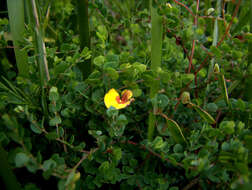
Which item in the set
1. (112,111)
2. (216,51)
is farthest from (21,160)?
(216,51)

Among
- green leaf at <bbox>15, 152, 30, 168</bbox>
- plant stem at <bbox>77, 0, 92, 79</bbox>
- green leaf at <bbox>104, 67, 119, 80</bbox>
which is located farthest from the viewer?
plant stem at <bbox>77, 0, 92, 79</bbox>

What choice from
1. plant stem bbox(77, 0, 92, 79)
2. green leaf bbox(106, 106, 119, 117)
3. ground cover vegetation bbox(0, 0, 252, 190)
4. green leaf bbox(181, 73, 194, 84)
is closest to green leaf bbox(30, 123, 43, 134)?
ground cover vegetation bbox(0, 0, 252, 190)

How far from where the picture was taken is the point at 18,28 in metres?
0.69

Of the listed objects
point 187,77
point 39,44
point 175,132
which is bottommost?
point 175,132

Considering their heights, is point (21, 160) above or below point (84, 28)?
below

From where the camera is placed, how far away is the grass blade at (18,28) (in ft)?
2.20

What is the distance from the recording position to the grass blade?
0.67 m

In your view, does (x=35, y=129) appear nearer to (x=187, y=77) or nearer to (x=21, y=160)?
(x=21, y=160)

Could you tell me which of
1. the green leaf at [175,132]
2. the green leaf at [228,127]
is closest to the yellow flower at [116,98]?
the green leaf at [175,132]

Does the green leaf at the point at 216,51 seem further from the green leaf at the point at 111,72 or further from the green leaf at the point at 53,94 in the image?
the green leaf at the point at 53,94

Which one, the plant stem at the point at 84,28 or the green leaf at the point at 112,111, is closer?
the green leaf at the point at 112,111

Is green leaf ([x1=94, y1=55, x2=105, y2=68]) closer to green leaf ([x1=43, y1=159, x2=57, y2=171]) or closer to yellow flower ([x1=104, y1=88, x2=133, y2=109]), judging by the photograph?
yellow flower ([x1=104, y1=88, x2=133, y2=109])

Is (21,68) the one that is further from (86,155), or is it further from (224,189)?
(224,189)

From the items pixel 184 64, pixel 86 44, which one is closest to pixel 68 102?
pixel 86 44
